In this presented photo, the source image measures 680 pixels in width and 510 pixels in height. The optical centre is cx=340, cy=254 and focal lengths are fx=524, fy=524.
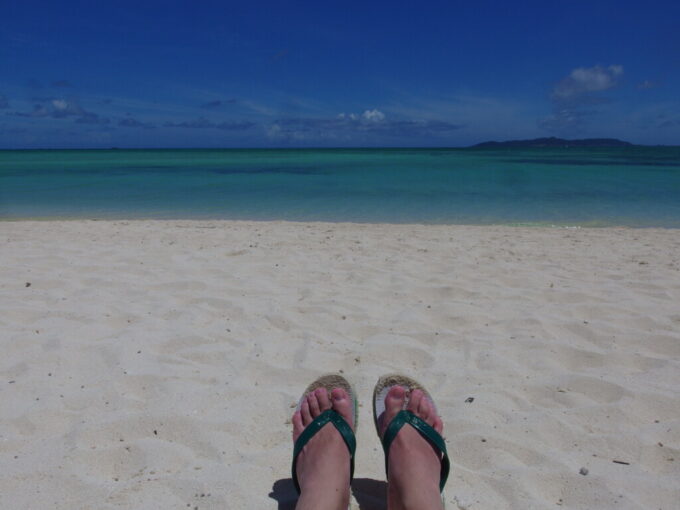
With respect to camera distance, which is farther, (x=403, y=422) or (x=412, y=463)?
(x=403, y=422)

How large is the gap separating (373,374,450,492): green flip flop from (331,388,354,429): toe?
0.39 ft

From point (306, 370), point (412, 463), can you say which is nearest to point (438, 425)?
point (412, 463)

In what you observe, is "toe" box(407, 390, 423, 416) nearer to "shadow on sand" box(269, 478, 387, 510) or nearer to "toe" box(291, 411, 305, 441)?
"shadow on sand" box(269, 478, 387, 510)

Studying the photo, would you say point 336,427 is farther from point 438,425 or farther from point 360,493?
point 438,425

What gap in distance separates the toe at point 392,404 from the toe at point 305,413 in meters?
0.27

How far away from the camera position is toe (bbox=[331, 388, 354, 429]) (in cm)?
190

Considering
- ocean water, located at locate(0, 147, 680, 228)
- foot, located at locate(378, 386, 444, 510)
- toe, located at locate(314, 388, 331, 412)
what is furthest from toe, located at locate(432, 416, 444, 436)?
ocean water, located at locate(0, 147, 680, 228)

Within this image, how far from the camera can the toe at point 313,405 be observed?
1.91 meters

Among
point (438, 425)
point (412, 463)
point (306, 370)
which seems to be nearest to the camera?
point (412, 463)

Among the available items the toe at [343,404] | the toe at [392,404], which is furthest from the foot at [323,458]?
the toe at [392,404]

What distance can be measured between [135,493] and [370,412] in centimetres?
95

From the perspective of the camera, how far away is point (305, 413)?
1.94 m

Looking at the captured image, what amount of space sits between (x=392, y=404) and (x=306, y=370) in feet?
2.08

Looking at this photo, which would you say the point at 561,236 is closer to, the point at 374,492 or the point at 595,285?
the point at 595,285
